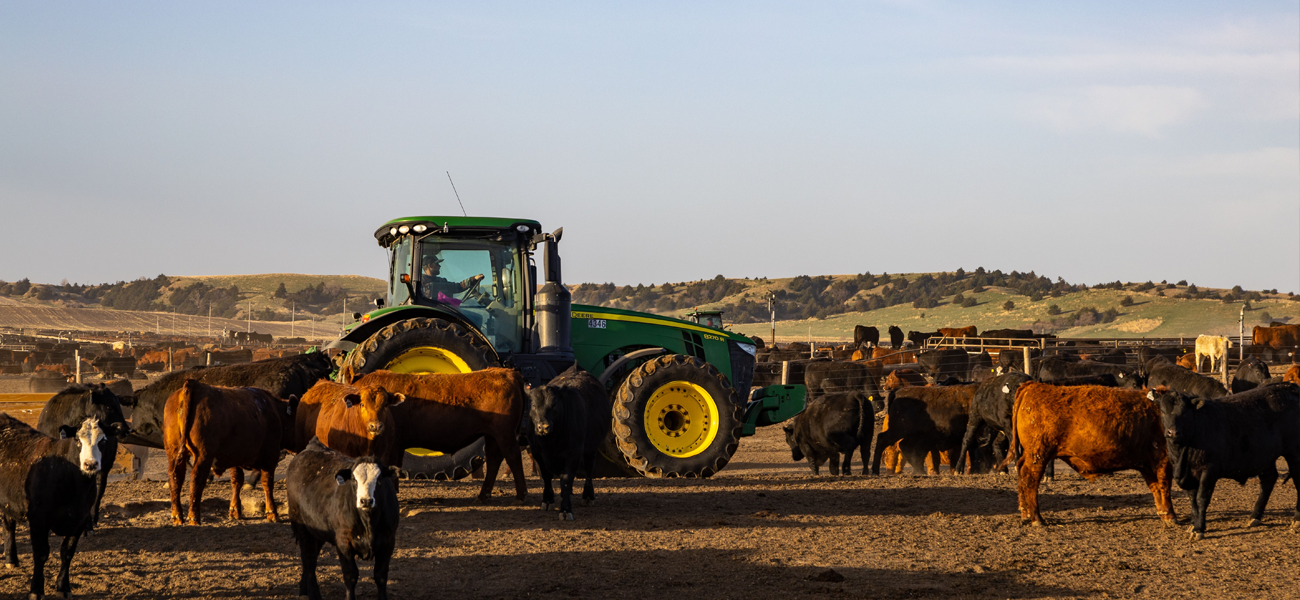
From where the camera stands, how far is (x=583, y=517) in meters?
9.77

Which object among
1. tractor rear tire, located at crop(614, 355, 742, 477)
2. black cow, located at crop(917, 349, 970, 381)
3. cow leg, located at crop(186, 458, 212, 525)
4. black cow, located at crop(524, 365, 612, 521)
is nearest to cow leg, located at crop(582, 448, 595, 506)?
black cow, located at crop(524, 365, 612, 521)

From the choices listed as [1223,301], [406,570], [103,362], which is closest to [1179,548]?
[406,570]

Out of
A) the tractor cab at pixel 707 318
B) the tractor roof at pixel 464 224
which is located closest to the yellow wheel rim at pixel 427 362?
the tractor roof at pixel 464 224

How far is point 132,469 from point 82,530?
7962 mm

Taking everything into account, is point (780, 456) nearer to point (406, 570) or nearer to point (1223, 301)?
point (406, 570)

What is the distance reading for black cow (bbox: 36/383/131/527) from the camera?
7775mm

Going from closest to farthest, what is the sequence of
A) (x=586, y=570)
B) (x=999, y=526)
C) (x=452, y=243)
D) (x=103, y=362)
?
(x=586, y=570) < (x=999, y=526) < (x=452, y=243) < (x=103, y=362)

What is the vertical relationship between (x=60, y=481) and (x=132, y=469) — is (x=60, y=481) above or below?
above

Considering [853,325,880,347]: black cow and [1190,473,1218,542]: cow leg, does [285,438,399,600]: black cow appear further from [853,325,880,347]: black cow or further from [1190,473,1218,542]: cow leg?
[853,325,880,347]: black cow

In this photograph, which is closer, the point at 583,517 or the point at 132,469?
the point at 583,517

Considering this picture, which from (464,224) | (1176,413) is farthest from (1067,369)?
(464,224)

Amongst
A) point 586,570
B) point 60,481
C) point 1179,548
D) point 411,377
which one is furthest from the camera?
point 411,377

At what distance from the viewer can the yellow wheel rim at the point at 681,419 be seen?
12.2 metres

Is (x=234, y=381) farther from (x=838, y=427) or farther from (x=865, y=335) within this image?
(x=865, y=335)
